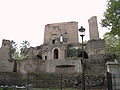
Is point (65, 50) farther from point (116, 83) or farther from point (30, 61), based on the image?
point (116, 83)

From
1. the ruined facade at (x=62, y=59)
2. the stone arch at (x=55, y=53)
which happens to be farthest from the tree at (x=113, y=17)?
the stone arch at (x=55, y=53)

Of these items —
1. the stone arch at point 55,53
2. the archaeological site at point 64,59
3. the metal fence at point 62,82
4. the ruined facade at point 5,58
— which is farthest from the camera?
the stone arch at point 55,53

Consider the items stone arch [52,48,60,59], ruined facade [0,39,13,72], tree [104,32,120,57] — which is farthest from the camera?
stone arch [52,48,60,59]

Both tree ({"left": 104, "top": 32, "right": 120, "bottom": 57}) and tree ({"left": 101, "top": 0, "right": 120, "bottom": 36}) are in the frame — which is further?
tree ({"left": 104, "top": 32, "right": 120, "bottom": 57})

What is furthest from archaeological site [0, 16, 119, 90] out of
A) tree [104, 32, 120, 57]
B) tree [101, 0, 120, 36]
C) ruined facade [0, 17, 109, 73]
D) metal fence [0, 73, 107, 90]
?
tree [101, 0, 120, 36]

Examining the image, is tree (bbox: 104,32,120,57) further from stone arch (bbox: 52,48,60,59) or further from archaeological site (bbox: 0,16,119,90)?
stone arch (bbox: 52,48,60,59)

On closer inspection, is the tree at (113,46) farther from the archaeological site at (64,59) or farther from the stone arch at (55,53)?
the stone arch at (55,53)

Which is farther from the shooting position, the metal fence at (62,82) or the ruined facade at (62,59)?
the ruined facade at (62,59)

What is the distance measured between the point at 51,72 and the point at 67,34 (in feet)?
64.6

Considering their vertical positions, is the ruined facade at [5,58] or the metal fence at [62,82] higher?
the ruined facade at [5,58]

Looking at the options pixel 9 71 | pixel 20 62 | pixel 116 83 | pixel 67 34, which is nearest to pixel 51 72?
pixel 20 62

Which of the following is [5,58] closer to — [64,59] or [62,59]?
[62,59]

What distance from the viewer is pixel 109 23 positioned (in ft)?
39.3

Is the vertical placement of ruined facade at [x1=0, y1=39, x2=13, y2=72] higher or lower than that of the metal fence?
higher
